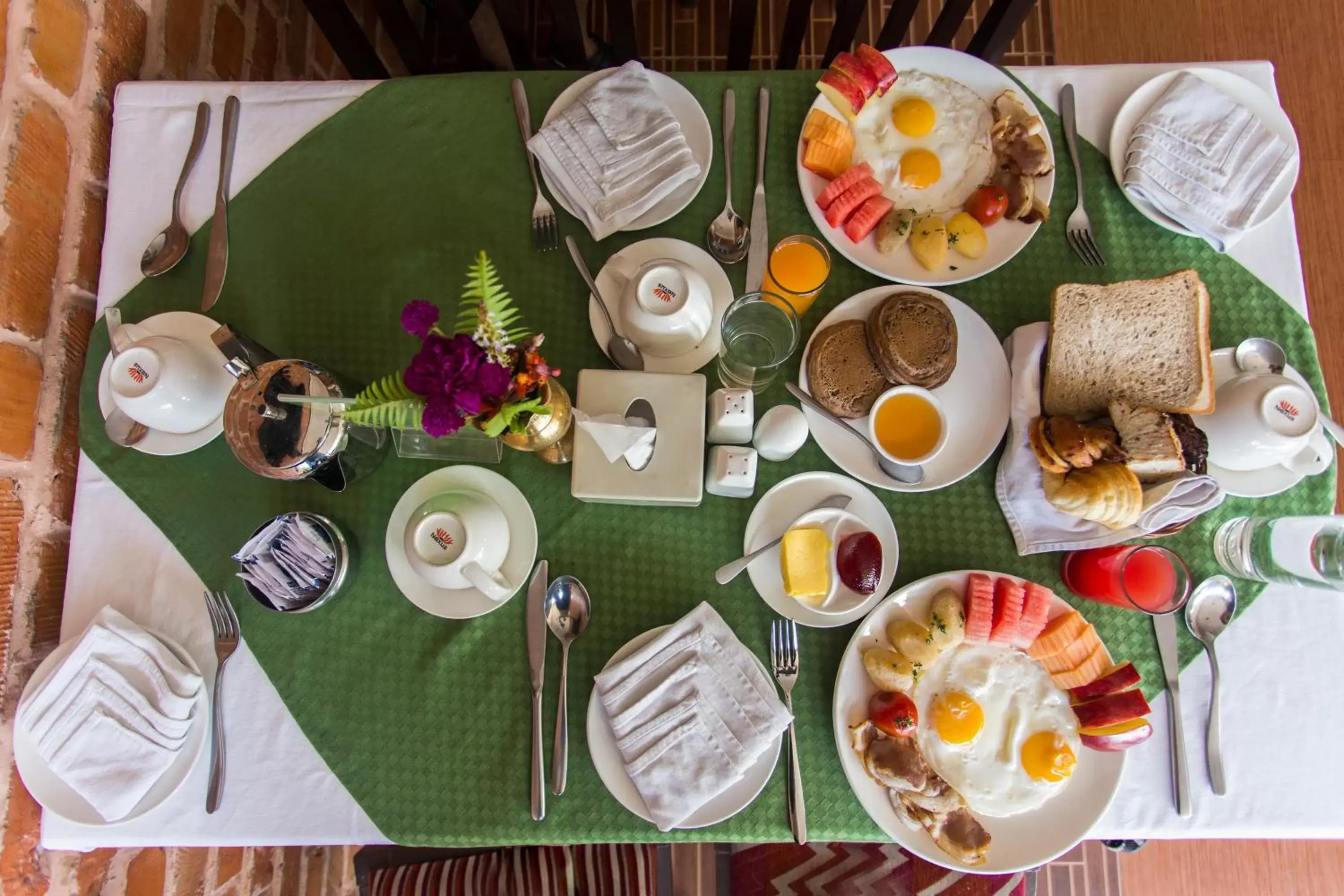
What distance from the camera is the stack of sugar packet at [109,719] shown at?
86 cm

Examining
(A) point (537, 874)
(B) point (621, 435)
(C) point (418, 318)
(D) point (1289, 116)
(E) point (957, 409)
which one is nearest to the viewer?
(C) point (418, 318)

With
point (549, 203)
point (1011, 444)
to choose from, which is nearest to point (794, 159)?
point (549, 203)

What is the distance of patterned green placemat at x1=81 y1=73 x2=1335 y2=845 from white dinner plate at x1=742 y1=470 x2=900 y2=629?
2 cm

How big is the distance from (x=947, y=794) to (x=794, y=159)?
2.69 feet

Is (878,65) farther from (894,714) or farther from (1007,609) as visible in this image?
(894,714)

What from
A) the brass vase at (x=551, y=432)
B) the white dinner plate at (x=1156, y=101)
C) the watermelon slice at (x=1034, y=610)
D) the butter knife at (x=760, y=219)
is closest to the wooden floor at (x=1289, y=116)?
the white dinner plate at (x=1156, y=101)

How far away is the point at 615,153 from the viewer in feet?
3.22

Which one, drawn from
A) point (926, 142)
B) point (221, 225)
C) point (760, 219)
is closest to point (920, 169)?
point (926, 142)

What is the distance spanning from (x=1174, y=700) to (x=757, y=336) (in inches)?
26.0

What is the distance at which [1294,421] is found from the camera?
86cm

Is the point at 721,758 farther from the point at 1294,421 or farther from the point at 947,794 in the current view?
the point at 1294,421

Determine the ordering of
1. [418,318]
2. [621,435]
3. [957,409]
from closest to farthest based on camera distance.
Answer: [418,318] < [621,435] < [957,409]

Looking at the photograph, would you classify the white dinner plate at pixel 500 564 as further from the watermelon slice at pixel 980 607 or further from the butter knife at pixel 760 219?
the watermelon slice at pixel 980 607

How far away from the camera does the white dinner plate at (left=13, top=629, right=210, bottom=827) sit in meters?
0.87
